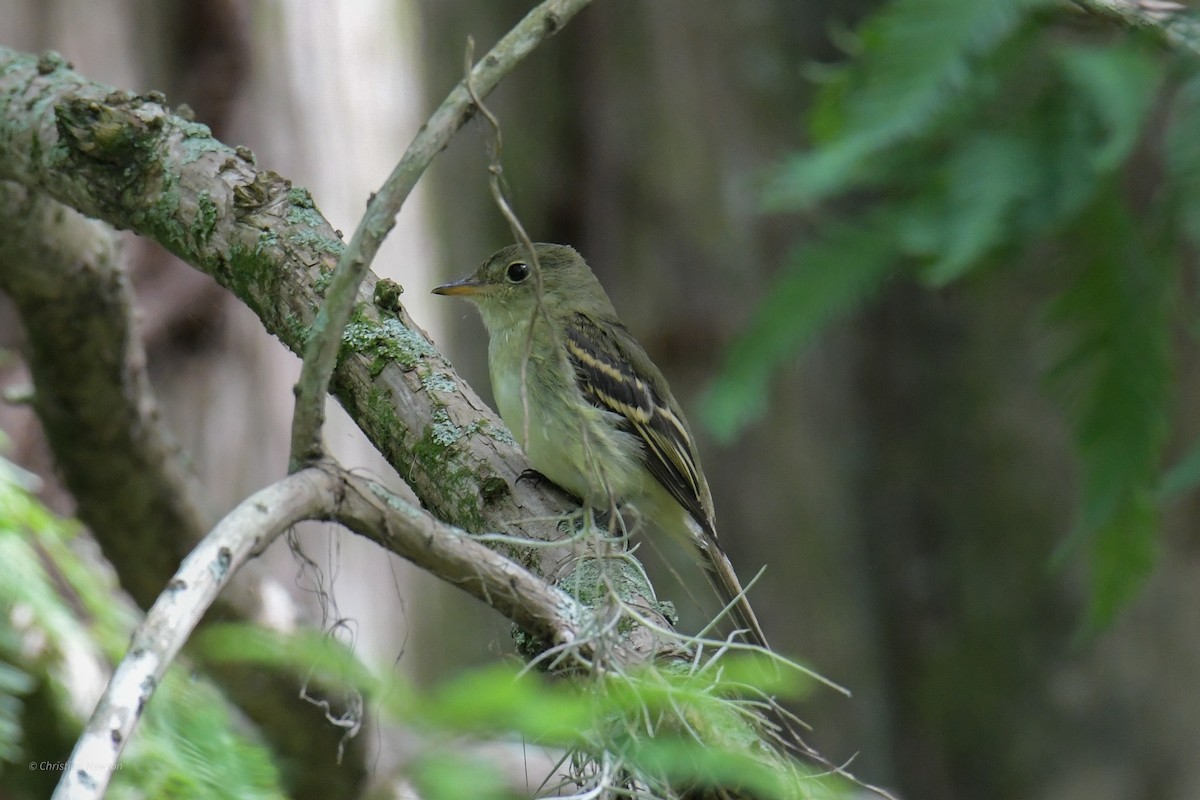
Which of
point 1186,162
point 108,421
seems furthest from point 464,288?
point 1186,162

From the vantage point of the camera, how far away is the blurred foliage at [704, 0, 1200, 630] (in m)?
1.16

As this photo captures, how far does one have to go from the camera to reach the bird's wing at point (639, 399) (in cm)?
450

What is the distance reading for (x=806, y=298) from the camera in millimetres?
1292

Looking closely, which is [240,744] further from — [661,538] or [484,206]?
[484,206]

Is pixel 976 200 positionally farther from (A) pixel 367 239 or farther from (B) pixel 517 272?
(B) pixel 517 272

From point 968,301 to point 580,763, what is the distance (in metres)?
7.07

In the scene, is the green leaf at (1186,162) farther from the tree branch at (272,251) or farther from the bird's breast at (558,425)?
the bird's breast at (558,425)

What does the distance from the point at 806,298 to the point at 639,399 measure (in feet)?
10.9

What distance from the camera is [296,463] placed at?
217cm

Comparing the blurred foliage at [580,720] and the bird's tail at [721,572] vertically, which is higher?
the blurred foliage at [580,720]

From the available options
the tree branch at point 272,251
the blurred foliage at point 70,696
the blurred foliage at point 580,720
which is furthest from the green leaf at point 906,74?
the blurred foliage at point 70,696

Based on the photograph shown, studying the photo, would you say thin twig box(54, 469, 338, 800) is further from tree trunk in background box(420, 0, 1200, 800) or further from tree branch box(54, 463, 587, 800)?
tree trunk in background box(420, 0, 1200, 800)

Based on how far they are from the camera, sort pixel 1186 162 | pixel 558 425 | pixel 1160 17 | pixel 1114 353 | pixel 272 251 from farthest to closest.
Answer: pixel 558 425 < pixel 272 251 < pixel 1160 17 < pixel 1114 353 < pixel 1186 162

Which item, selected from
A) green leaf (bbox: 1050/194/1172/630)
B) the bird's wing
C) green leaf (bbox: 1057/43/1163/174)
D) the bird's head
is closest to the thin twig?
green leaf (bbox: 1050/194/1172/630)
